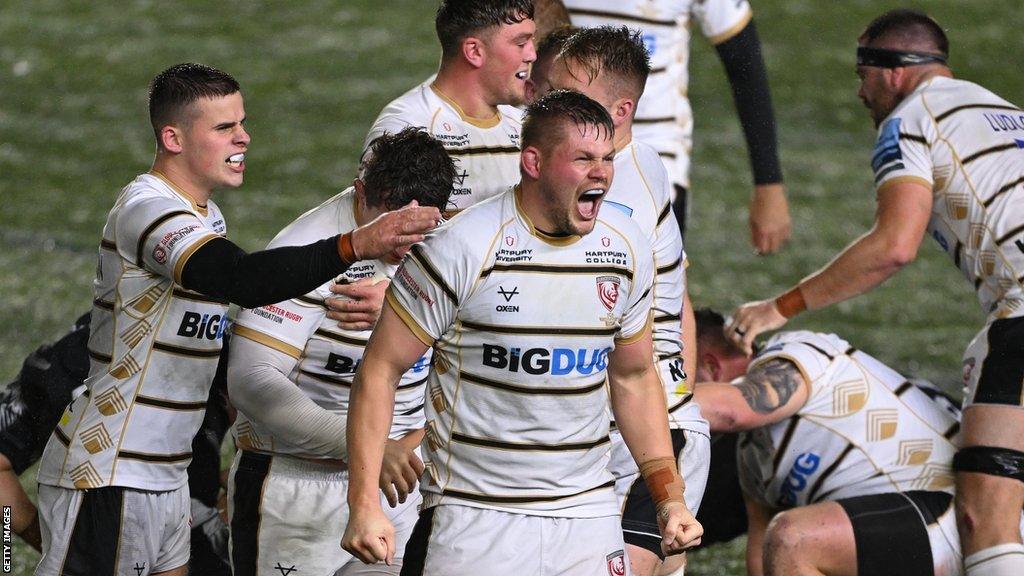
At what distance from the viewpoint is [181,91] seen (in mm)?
4023

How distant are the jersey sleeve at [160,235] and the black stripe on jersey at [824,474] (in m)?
2.55

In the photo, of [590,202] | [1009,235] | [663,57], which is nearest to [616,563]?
[590,202]

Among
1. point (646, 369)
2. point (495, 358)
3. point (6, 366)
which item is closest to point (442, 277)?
point (495, 358)

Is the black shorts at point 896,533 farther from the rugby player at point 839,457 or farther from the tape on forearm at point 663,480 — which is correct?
the tape on forearm at point 663,480

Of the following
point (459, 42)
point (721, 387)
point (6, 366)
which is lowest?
point (721, 387)

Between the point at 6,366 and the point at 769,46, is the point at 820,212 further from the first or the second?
the point at 6,366

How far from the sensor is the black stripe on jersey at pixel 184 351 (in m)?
3.91

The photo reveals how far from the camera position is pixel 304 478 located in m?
4.12

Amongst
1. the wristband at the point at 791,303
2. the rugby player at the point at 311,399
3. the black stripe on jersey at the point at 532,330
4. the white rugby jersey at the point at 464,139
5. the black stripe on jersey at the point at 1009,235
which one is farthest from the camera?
the wristband at the point at 791,303

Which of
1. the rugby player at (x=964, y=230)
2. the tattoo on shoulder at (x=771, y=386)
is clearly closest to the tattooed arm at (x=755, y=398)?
the tattoo on shoulder at (x=771, y=386)

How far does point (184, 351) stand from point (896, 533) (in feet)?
8.33

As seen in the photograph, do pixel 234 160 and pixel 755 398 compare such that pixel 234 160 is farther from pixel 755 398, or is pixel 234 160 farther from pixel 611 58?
pixel 755 398

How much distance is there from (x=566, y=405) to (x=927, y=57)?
2.68 metres

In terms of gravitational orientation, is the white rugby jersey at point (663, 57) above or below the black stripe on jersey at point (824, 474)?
above
